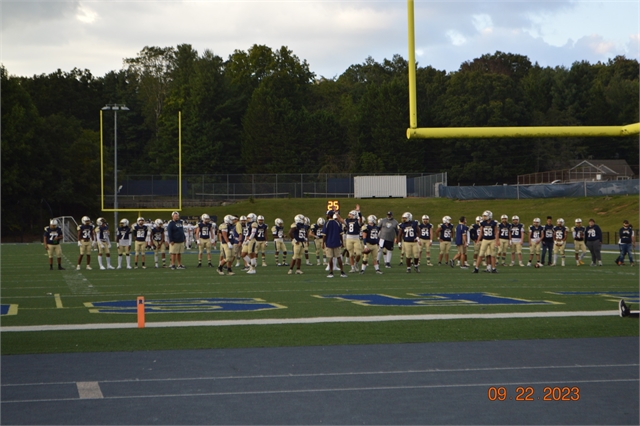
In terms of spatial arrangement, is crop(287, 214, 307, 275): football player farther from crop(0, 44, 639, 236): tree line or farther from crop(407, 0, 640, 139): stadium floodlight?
crop(0, 44, 639, 236): tree line

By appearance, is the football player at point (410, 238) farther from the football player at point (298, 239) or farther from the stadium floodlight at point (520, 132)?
the stadium floodlight at point (520, 132)

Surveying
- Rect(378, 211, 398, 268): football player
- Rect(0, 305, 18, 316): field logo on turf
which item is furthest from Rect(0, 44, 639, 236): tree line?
Rect(0, 305, 18, 316): field logo on turf

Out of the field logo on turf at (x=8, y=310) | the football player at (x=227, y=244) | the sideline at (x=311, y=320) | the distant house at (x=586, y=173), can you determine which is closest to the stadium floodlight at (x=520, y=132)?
the sideline at (x=311, y=320)

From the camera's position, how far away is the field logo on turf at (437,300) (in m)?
14.0

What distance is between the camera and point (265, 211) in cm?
5753

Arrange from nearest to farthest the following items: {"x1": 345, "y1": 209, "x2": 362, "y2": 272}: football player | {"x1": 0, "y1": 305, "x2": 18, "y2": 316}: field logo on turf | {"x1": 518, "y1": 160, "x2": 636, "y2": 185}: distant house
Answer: {"x1": 0, "y1": 305, "x2": 18, "y2": 316}: field logo on turf < {"x1": 345, "y1": 209, "x2": 362, "y2": 272}: football player < {"x1": 518, "y1": 160, "x2": 636, "y2": 185}: distant house

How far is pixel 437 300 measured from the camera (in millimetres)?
14508

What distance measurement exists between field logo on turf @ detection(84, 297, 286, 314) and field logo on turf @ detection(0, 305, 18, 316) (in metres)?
1.15

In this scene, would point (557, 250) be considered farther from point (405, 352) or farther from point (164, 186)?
point (164, 186)

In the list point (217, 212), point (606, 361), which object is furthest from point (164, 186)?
point (606, 361)

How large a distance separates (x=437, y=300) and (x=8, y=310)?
715 centimetres
